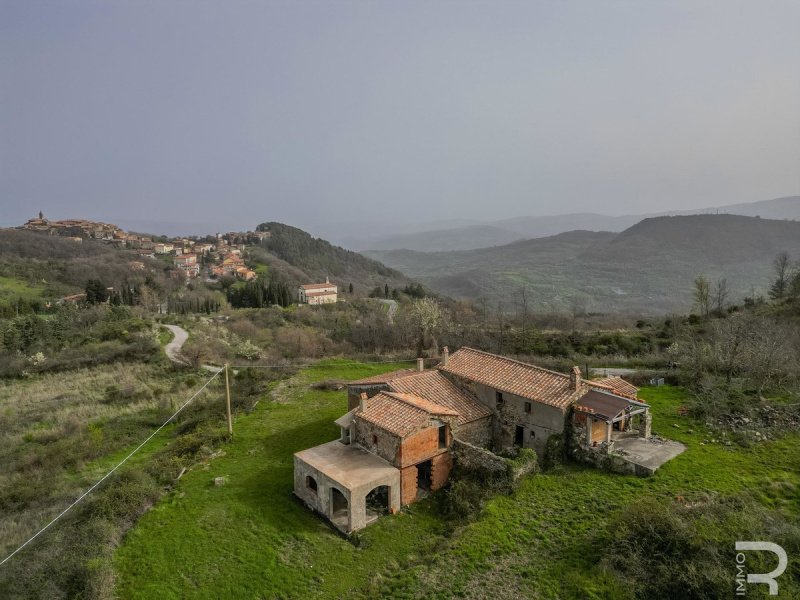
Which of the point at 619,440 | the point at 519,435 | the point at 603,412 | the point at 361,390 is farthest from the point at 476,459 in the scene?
the point at 361,390

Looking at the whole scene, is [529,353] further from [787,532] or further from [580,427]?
[787,532]

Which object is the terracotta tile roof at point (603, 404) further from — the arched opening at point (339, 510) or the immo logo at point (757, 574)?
the arched opening at point (339, 510)

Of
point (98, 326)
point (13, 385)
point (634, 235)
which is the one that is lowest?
point (13, 385)

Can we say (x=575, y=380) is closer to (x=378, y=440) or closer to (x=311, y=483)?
(x=378, y=440)

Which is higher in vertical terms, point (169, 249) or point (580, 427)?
point (169, 249)

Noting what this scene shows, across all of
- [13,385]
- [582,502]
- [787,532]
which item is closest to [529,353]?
[582,502]

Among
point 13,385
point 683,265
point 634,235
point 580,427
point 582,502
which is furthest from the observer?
point 634,235

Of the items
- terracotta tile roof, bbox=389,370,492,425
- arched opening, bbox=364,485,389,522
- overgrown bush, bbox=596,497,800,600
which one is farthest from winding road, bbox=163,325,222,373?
overgrown bush, bbox=596,497,800,600
